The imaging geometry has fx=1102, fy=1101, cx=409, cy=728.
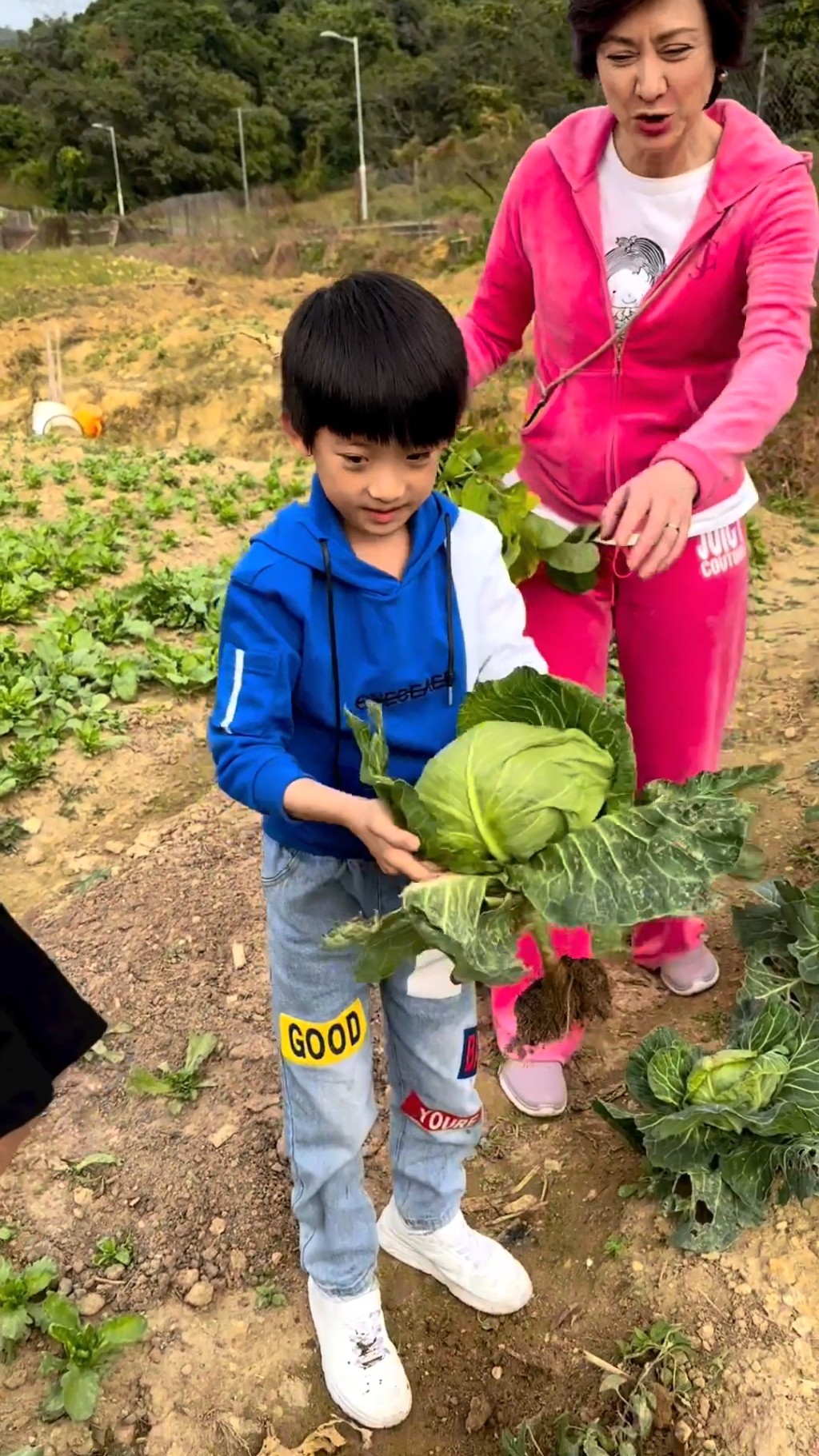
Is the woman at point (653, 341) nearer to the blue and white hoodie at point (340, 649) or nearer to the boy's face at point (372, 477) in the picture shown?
the blue and white hoodie at point (340, 649)

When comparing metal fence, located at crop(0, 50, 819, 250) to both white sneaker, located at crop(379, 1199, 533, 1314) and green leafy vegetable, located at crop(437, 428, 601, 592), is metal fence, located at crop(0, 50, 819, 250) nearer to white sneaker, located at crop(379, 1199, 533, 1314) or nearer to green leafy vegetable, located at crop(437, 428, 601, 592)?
green leafy vegetable, located at crop(437, 428, 601, 592)

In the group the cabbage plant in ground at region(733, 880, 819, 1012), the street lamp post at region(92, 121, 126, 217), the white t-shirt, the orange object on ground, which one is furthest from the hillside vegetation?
the cabbage plant in ground at region(733, 880, 819, 1012)

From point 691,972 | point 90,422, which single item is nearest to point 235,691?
point 691,972

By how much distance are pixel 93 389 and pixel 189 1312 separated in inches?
705

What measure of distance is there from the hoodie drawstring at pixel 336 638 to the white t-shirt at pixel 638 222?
797 millimetres

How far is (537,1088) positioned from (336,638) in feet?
4.93

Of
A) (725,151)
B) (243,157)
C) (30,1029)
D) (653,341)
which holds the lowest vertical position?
(243,157)

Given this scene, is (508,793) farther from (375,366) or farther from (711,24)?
(711,24)

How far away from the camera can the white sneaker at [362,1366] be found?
211 centimetres

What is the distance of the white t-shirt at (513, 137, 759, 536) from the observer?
215 cm

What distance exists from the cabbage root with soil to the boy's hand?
0.07ft

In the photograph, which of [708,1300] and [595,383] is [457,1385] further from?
[595,383]

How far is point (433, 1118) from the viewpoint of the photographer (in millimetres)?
2104

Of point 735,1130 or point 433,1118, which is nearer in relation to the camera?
point 433,1118
